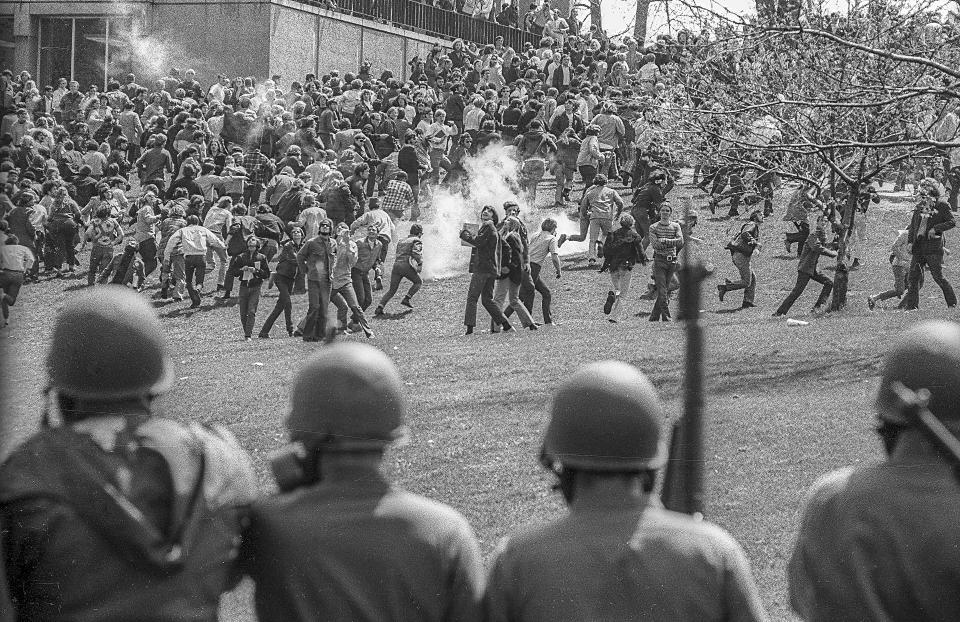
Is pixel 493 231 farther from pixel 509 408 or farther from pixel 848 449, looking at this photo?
pixel 848 449

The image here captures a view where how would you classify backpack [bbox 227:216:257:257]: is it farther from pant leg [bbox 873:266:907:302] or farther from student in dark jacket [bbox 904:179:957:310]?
student in dark jacket [bbox 904:179:957:310]

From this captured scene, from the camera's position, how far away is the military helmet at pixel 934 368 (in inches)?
132

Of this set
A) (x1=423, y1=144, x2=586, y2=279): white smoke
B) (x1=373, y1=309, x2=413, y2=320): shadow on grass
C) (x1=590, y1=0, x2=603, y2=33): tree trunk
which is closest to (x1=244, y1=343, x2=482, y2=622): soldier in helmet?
(x1=373, y1=309, x2=413, y2=320): shadow on grass

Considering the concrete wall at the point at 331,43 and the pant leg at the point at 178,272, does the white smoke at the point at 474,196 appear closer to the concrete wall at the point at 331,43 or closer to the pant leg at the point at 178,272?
the pant leg at the point at 178,272

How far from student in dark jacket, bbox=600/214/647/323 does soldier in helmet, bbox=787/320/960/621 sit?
585 inches

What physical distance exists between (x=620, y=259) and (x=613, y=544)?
1524 cm

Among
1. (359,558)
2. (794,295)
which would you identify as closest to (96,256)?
(794,295)

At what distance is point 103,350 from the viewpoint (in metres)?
3.09

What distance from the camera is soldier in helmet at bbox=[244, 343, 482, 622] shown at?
3180mm

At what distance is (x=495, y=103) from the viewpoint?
2905 cm

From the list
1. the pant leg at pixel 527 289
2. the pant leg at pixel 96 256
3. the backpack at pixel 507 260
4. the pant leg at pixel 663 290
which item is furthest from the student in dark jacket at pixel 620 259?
the pant leg at pixel 96 256

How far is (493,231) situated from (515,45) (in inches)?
1099

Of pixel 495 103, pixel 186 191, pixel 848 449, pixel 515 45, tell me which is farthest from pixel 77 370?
pixel 515 45

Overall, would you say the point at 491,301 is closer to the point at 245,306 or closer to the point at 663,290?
the point at 663,290
